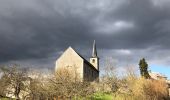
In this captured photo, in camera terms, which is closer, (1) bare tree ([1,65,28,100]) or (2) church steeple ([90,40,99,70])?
(1) bare tree ([1,65,28,100])

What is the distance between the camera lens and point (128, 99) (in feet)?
143

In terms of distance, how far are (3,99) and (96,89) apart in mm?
20815

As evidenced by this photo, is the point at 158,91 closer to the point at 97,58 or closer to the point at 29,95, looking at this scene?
the point at 29,95

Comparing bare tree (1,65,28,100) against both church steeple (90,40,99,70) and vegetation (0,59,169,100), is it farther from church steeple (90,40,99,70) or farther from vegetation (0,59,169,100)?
church steeple (90,40,99,70)

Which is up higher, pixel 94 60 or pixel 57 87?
pixel 94 60

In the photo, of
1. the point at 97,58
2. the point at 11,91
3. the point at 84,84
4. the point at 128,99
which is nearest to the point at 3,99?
the point at 11,91

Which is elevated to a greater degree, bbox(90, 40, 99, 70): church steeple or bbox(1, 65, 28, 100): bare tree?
bbox(90, 40, 99, 70): church steeple

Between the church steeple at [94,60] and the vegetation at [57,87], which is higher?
the church steeple at [94,60]

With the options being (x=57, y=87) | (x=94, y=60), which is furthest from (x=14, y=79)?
(x=94, y=60)

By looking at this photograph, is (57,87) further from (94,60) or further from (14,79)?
(94,60)

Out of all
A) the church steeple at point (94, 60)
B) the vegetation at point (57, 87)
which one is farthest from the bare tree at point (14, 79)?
the church steeple at point (94, 60)

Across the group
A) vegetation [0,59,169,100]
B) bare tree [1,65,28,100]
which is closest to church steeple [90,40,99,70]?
vegetation [0,59,169,100]

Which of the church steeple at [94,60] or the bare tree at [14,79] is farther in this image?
the church steeple at [94,60]

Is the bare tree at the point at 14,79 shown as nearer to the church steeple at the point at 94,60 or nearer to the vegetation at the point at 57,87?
the vegetation at the point at 57,87
